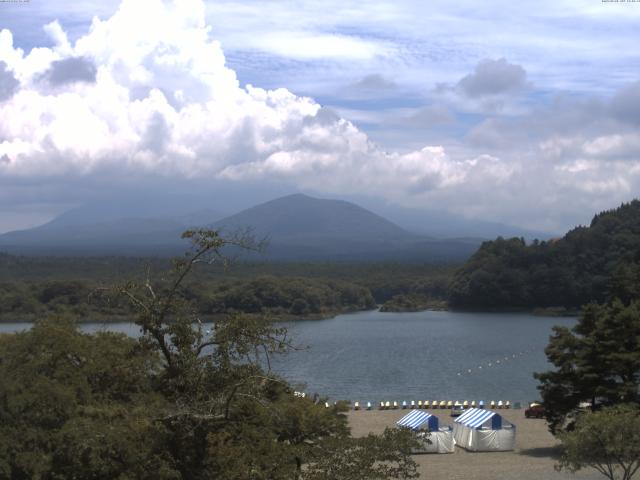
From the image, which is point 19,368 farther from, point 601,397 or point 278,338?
point 601,397

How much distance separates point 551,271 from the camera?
77.9 m

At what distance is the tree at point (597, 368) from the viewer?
20.6 m

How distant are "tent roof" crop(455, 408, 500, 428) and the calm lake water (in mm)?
4443

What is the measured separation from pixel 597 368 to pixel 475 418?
3454 millimetres

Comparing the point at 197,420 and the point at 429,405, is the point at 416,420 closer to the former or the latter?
the point at 429,405

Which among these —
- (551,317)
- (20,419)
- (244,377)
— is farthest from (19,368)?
(551,317)

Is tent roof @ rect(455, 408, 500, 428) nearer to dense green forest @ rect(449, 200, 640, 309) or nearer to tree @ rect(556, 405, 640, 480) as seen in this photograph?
tree @ rect(556, 405, 640, 480)

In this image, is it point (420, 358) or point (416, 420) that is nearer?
point (416, 420)

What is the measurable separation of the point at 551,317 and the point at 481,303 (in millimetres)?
7808

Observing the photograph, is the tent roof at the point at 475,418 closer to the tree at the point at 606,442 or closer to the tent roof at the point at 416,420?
the tent roof at the point at 416,420

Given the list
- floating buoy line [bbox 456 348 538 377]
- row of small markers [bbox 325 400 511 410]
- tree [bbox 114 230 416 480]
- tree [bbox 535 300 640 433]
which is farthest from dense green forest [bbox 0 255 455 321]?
tree [bbox 114 230 416 480]

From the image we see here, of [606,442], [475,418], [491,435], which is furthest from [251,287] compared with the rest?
[606,442]

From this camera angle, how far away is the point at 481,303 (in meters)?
78.9

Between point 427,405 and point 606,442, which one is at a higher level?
point 606,442
